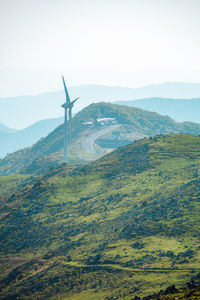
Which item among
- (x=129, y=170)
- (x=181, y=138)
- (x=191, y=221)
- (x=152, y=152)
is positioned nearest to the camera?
(x=191, y=221)

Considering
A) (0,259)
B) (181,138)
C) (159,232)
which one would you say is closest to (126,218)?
(159,232)

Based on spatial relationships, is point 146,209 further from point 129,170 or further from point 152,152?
point 152,152

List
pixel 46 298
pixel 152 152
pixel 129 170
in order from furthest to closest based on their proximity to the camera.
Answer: pixel 152 152
pixel 129 170
pixel 46 298

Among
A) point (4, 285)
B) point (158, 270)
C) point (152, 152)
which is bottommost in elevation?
point (4, 285)

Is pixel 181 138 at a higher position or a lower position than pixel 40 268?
higher

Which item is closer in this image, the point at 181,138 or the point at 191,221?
the point at 191,221

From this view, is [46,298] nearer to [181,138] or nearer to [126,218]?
[126,218]
